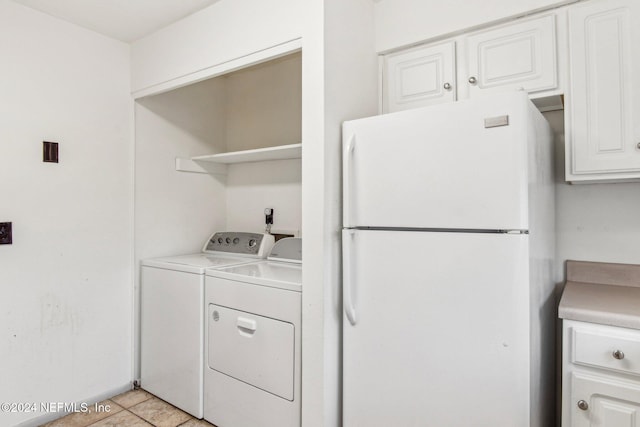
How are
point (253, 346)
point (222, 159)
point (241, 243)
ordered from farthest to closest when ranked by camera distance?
1. point (222, 159)
2. point (241, 243)
3. point (253, 346)

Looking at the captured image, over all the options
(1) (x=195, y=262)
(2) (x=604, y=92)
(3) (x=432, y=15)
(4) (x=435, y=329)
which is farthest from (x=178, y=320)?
(2) (x=604, y=92)

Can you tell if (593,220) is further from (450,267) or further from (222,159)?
(222,159)

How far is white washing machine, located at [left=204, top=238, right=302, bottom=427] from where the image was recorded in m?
1.75

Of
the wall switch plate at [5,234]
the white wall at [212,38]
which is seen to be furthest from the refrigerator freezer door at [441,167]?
the wall switch plate at [5,234]

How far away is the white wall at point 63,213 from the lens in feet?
6.61

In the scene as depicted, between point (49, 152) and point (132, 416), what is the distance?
1599 mm

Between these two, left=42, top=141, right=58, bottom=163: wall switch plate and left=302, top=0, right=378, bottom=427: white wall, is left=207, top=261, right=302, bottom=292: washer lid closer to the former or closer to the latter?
left=302, top=0, right=378, bottom=427: white wall

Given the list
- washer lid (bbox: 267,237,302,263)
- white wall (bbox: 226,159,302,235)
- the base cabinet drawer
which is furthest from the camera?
white wall (bbox: 226,159,302,235)

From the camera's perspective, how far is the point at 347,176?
1603 millimetres

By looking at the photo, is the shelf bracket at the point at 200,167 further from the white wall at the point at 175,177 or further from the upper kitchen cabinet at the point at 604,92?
the upper kitchen cabinet at the point at 604,92

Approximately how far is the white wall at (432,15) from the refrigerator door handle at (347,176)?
2.33 ft

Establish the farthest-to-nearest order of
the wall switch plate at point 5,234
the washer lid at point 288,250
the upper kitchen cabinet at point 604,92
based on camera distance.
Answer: the washer lid at point 288,250
the wall switch plate at point 5,234
the upper kitchen cabinet at point 604,92

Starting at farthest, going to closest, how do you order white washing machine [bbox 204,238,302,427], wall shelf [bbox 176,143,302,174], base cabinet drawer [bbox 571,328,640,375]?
wall shelf [bbox 176,143,302,174] → white washing machine [bbox 204,238,302,427] → base cabinet drawer [bbox 571,328,640,375]

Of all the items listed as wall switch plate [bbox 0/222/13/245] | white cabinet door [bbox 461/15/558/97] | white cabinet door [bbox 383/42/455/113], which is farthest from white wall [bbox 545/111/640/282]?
wall switch plate [bbox 0/222/13/245]
